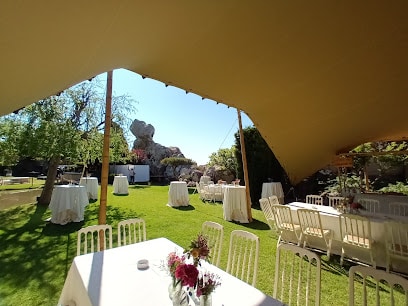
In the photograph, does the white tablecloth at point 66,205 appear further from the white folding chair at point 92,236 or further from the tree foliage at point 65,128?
the white folding chair at point 92,236

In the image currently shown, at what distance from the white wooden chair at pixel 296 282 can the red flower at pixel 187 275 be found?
695mm

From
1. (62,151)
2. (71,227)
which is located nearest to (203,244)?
(71,227)

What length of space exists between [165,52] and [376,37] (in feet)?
6.44

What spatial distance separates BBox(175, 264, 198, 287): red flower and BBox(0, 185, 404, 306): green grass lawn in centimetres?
190

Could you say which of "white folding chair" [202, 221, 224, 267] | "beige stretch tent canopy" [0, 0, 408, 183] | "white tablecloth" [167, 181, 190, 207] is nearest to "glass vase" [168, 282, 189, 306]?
"white folding chair" [202, 221, 224, 267]

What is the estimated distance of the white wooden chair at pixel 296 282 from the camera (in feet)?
4.85

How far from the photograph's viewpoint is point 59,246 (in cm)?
396

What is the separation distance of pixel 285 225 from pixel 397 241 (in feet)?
5.03

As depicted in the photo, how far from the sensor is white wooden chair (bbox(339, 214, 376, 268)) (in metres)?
3.09

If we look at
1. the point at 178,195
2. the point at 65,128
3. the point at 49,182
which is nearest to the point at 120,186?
the point at 49,182

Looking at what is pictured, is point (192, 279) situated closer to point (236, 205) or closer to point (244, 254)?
point (244, 254)

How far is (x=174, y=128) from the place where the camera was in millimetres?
21516

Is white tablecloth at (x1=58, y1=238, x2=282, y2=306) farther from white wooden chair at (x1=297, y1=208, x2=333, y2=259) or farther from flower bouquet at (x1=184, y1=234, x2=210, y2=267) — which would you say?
white wooden chair at (x1=297, y1=208, x2=333, y2=259)

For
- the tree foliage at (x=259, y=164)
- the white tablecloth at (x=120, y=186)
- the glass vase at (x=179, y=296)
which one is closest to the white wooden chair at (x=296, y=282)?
the glass vase at (x=179, y=296)
